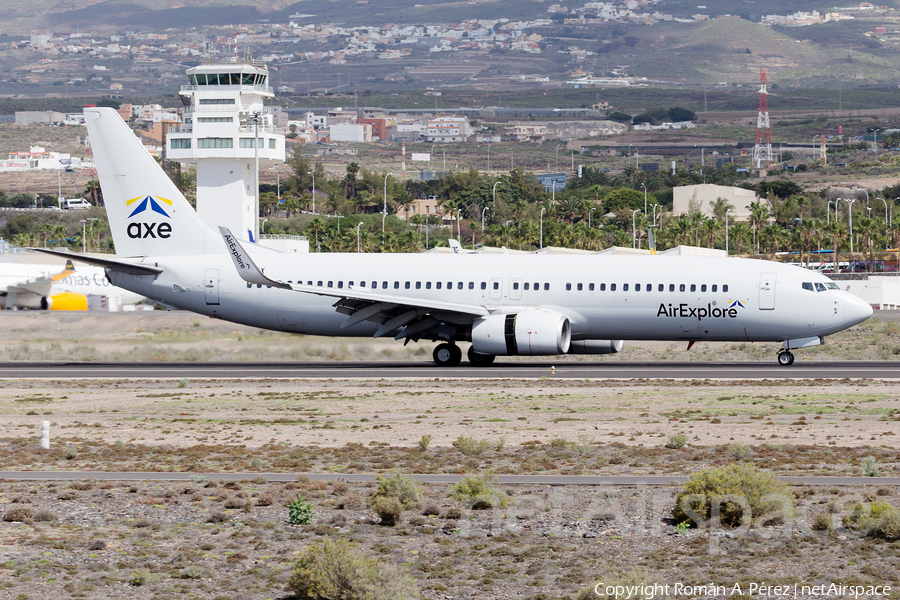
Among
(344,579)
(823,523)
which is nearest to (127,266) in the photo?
(344,579)

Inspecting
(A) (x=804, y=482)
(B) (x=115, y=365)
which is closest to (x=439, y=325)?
(B) (x=115, y=365)

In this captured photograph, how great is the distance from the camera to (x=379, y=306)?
39.5 meters

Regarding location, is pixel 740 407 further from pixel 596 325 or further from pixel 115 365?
pixel 115 365

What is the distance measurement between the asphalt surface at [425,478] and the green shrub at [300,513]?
2552 millimetres

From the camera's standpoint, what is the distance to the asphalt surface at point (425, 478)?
59.6 feet

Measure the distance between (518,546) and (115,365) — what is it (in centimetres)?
3163

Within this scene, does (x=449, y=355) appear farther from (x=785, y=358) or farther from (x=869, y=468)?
(x=869, y=468)

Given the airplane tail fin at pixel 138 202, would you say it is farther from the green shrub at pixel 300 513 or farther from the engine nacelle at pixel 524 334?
the green shrub at pixel 300 513

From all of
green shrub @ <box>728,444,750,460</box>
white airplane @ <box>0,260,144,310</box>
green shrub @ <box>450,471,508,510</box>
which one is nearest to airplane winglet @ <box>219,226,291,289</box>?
green shrub @ <box>728,444,750,460</box>

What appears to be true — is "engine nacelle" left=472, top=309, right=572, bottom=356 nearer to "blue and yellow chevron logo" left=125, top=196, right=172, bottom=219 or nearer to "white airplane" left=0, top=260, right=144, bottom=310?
"blue and yellow chevron logo" left=125, top=196, right=172, bottom=219

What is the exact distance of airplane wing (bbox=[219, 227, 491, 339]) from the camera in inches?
1503

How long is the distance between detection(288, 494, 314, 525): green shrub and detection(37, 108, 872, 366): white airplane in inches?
867

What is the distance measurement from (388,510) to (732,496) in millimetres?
4870

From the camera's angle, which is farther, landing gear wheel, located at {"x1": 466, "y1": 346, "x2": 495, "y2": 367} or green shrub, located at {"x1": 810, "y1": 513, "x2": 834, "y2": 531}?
landing gear wheel, located at {"x1": 466, "y1": 346, "x2": 495, "y2": 367}
